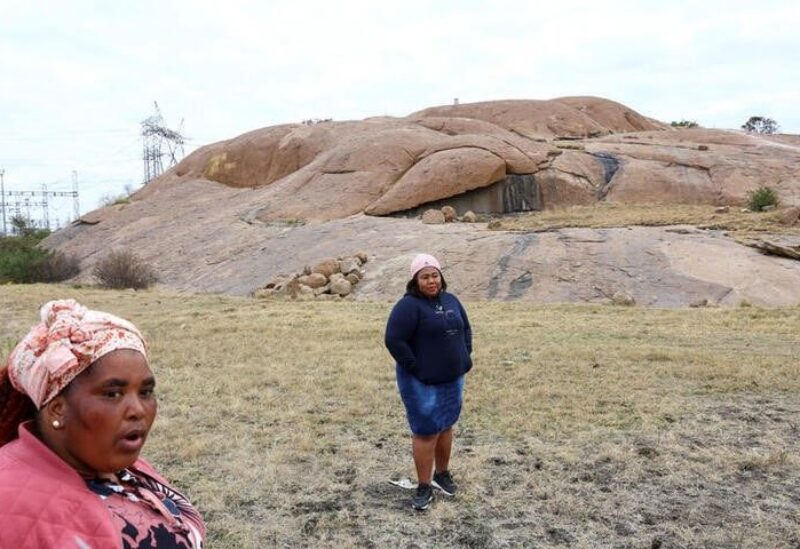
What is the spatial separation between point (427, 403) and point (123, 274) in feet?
63.9

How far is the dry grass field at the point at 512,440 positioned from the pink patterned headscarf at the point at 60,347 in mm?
2602

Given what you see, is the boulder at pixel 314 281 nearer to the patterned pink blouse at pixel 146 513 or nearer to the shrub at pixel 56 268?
the shrub at pixel 56 268

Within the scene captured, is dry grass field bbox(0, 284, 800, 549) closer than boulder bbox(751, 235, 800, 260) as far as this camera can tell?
Yes

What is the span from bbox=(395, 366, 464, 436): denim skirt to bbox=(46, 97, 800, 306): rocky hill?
462 inches

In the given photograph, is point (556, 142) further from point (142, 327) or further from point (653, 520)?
point (653, 520)

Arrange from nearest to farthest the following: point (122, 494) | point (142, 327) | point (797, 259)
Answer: point (122, 494) → point (142, 327) → point (797, 259)

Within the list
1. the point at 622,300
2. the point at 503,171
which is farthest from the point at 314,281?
the point at 503,171

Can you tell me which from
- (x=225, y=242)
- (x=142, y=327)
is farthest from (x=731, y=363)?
(x=225, y=242)

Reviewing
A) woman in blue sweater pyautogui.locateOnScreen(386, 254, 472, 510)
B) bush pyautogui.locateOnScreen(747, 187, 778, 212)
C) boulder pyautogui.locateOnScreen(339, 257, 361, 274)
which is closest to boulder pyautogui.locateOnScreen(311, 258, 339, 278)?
boulder pyautogui.locateOnScreen(339, 257, 361, 274)

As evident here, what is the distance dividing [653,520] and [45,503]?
3.67 meters

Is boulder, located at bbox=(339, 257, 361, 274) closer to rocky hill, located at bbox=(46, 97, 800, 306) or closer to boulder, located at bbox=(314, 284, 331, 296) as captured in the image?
rocky hill, located at bbox=(46, 97, 800, 306)

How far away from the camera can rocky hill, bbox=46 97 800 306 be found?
16.5m

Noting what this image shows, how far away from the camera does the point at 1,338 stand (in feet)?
35.2

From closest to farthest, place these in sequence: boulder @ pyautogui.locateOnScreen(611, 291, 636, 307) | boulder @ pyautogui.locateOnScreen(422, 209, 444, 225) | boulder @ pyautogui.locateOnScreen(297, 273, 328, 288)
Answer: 1. boulder @ pyautogui.locateOnScreen(611, 291, 636, 307)
2. boulder @ pyautogui.locateOnScreen(297, 273, 328, 288)
3. boulder @ pyautogui.locateOnScreen(422, 209, 444, 225)
